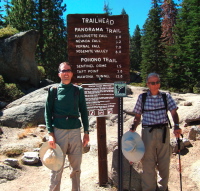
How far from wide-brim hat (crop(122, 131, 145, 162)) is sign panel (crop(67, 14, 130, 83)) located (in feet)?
4.07

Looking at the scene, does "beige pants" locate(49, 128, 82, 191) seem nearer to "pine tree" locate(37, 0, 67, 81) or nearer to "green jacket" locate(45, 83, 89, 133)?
"green jacket" locate(45, 83, 89, 133)

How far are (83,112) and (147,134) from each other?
1054 millimetres

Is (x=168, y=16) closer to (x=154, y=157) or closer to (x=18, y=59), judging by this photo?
(x=18, y=59)

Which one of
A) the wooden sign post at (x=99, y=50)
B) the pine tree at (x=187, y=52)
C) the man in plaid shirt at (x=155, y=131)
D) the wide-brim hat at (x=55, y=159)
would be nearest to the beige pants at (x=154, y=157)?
the man in plaid shirt at (x=155, y=131)

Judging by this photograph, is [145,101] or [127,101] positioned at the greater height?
[145,101]

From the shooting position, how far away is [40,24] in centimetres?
2470

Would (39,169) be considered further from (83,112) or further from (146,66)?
(146,66)

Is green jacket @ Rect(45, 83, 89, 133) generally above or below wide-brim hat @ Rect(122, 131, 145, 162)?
above

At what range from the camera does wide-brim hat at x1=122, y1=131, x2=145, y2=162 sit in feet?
11.9

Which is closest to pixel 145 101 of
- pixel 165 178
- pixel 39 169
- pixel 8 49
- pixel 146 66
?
pixel 165 178

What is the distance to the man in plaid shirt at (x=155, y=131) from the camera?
363cm

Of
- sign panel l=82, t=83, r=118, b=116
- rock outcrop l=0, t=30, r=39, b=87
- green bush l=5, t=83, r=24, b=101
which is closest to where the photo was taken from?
sign panel l=82, t=83, r=118, b=116

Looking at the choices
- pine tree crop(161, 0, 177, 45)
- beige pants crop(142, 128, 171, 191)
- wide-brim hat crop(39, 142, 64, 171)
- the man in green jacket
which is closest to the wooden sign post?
the man in green jacket

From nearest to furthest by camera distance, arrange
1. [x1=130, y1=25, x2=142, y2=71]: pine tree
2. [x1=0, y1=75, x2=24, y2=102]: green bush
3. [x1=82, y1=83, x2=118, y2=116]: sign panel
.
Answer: [x1=82, y1=83, x2=118, y2=116]: sign panel
[x1=0, y1=75, x2=24, y2=102]: green bush
[x1=130, y1=25, x2=142, y2=71]: pine tree
